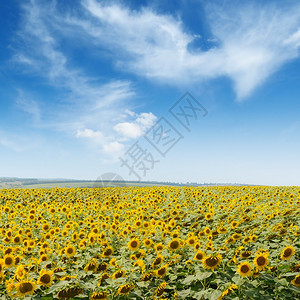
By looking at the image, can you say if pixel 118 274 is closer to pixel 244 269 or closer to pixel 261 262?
pixel 244 269

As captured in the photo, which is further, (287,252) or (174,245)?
(174,245)

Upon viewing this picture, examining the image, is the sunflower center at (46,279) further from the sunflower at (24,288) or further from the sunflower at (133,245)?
the sunflower at (133,245)

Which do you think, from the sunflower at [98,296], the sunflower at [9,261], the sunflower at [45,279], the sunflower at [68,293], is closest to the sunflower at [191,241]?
the sunflower at [98,296]

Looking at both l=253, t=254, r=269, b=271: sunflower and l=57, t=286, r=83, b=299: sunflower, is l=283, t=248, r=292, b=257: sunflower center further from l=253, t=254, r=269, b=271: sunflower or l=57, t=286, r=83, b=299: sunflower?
l=57, t=286, r=83, b=299: sunflower

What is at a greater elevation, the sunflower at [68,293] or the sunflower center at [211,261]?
the sunflower center at [211,261]

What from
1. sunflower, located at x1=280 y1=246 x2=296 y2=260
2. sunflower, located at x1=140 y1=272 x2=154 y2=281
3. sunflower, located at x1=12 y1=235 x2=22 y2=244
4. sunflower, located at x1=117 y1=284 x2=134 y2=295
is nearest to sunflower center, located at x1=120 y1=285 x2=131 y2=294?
sunflower, located at x1=117 y1=284 x2=134 y2=295

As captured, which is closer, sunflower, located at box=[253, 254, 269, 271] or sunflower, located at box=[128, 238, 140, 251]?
sunflower, located at box=[253, 254, 269, 271]

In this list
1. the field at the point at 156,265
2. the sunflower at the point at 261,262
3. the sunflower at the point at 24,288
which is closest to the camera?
the sunflower at the point at 24,288

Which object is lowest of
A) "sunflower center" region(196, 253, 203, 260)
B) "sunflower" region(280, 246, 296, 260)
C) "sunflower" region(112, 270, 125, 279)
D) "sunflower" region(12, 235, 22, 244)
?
"sunflower" region(12, 235, 22, 244)

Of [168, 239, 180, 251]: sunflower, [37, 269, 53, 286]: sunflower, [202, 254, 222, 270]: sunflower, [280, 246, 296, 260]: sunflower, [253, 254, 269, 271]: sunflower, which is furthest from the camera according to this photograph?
[168, 239, 180, 251]: sunflower

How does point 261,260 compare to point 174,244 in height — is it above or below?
above

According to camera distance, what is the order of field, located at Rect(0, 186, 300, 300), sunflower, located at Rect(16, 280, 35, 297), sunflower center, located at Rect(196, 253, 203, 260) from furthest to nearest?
sunflower center, located at Rect(196, 253, 203, 260), field, located at Rect(0, 186, 300, 300), sunflower, located at Rect(16, 280, 35, 297)

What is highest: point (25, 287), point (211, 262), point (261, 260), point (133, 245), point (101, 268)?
point (261, 260)

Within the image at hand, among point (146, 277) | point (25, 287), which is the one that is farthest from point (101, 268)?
point (25, 287)
